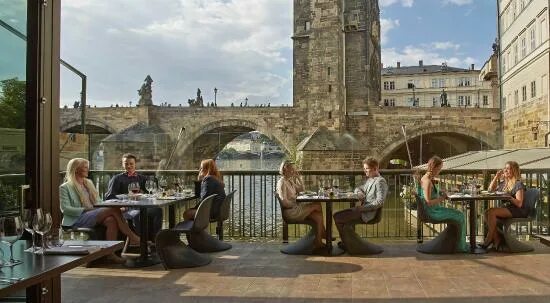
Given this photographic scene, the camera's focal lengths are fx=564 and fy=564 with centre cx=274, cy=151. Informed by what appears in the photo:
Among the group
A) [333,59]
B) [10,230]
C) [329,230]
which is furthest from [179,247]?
[333,59]

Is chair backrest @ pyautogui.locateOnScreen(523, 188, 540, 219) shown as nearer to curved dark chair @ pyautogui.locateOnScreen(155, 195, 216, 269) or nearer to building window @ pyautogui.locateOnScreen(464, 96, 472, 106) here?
curved dark chair @ pyautogui.locateOnScreen(155, 195, 216, 269)

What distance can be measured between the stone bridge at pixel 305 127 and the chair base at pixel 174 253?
64.4ft

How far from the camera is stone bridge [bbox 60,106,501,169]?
2892 cm

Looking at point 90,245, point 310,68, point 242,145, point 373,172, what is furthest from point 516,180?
point 310,68

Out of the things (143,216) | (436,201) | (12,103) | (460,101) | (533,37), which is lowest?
(143,216)

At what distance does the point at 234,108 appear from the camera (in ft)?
108

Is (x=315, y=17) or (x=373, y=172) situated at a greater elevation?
(x=315, y=17)

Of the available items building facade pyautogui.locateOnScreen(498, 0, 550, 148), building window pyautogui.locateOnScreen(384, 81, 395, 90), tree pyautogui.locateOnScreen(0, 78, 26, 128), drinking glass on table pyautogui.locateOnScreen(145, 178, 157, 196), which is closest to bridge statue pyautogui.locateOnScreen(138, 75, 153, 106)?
building facade pyautogui.locateOnScreen(498, 0, 550, 148)

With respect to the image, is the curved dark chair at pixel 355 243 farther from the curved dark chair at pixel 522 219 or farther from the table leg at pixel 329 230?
the curved dark chair at pixel 522 219

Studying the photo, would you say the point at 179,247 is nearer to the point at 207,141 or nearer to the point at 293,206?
the point at 293,206

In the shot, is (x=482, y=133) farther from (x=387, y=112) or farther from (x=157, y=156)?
(x=157, y=156)

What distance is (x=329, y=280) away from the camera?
551 cm

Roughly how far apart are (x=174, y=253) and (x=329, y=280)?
5.85ft

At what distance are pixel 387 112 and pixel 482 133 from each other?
5345 mm
